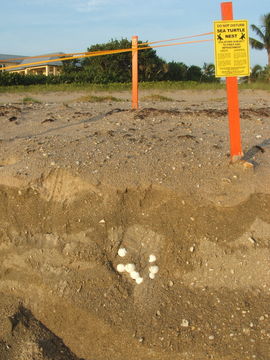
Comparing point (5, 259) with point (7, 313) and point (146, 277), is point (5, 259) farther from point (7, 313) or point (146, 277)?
point (146, 277)

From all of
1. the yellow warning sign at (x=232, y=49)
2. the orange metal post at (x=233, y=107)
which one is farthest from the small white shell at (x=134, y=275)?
the yellow warning sign at (x=232, y=49)

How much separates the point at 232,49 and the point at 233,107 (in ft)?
1.85

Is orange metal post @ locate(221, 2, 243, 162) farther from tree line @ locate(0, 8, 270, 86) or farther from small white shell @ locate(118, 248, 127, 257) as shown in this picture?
tree line @ locate(0, 8, 270, 86)

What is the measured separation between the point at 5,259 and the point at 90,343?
116cm

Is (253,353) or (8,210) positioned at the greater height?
(8,210)

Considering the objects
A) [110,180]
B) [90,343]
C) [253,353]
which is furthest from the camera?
[110,180]

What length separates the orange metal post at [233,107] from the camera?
3979 millimetres

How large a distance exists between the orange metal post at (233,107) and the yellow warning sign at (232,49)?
0.29ft

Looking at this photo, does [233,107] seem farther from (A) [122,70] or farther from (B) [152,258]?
(A) [122,70]

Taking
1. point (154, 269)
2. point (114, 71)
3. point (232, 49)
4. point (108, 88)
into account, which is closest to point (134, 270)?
point (154, 269)

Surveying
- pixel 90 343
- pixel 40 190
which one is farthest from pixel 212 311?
pixel 40 190

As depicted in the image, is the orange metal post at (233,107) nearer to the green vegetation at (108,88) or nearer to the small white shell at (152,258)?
the small white shell at (152,258)

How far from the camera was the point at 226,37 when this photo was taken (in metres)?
3.96

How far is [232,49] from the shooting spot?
398 cm
